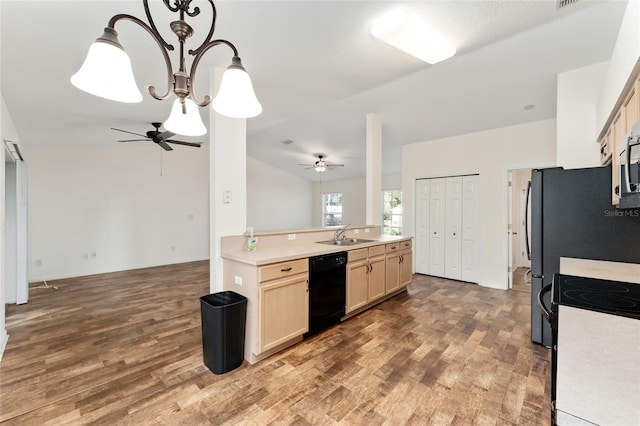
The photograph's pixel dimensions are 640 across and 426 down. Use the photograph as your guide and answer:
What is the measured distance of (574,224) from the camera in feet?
7.45

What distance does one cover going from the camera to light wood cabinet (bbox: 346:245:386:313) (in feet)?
10.1

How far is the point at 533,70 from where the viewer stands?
2.95 meters

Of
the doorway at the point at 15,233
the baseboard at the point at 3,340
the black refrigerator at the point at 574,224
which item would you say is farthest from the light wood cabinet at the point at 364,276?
the doorway at the point at 15,233

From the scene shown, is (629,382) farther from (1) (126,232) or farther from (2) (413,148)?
(1) (126,232)

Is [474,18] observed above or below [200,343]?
above

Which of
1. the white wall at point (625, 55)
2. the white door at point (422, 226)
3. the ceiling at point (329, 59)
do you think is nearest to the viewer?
the white wall at point (625, 55)

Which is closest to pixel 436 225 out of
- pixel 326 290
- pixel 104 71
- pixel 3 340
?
pixel 326 290

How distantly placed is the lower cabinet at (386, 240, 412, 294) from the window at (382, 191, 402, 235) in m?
3.83

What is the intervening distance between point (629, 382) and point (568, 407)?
28 centimetres

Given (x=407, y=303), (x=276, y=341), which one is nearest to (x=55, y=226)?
(x=276, y=341)

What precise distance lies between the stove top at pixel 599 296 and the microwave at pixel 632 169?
0.46 meters

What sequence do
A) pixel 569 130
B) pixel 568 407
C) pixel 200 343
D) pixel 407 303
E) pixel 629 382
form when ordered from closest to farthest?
pixel 629 382, pixel 568 407, pixel 200 343, pixel 569 130, pixel 407 303

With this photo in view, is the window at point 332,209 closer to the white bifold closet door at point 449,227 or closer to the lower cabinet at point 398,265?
the white bifold closet door at point 449,227

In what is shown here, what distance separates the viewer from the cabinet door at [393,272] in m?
3.69
